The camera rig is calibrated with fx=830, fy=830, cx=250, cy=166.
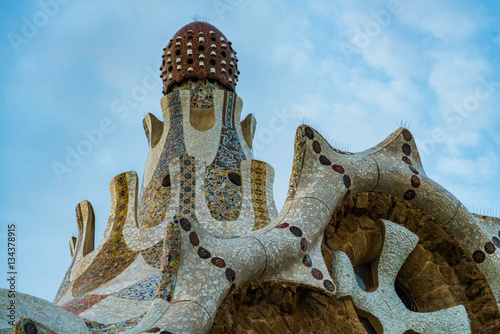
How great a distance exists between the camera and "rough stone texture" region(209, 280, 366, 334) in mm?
5531

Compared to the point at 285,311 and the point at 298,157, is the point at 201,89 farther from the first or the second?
the point at 285,311

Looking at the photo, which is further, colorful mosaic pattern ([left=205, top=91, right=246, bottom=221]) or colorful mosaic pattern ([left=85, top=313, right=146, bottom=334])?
colorful mosaic pattern ([left=205, top=91, right=246, bottom=221])

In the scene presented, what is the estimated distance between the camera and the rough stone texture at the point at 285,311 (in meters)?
5.53

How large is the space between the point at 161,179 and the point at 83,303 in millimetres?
1953

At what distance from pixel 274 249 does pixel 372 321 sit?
1088mm

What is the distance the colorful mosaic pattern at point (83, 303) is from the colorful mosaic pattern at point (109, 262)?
0.33 meters

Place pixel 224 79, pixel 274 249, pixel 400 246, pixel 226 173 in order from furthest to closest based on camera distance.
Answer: pixel 224 79 → pixel 226 173 → pixel 400 246 → pixel 274 249

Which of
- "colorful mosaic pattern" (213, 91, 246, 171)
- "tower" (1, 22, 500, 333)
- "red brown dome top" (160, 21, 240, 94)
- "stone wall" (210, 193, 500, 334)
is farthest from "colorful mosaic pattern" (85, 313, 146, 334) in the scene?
"red brown dome top" (160, 21, 240, 94)

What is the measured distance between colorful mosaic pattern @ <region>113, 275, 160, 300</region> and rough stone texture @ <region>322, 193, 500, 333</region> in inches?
55.4

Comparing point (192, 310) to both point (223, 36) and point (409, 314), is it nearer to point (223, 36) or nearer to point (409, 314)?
point (409, 314)

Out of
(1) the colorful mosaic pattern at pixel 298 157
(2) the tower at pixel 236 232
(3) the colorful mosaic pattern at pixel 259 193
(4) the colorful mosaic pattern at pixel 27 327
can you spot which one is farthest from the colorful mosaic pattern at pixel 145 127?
(4) the colorful mosaic pattern at pixel 27 327

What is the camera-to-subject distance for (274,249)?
5668mm

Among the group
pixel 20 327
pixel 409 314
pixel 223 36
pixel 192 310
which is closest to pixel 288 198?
pixel 409 314

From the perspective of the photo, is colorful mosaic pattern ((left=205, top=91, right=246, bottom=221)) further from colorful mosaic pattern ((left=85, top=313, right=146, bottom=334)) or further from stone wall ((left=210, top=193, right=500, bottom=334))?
colorful mosaic pattern ((left=85, top=313, right=146, bottom=334))
